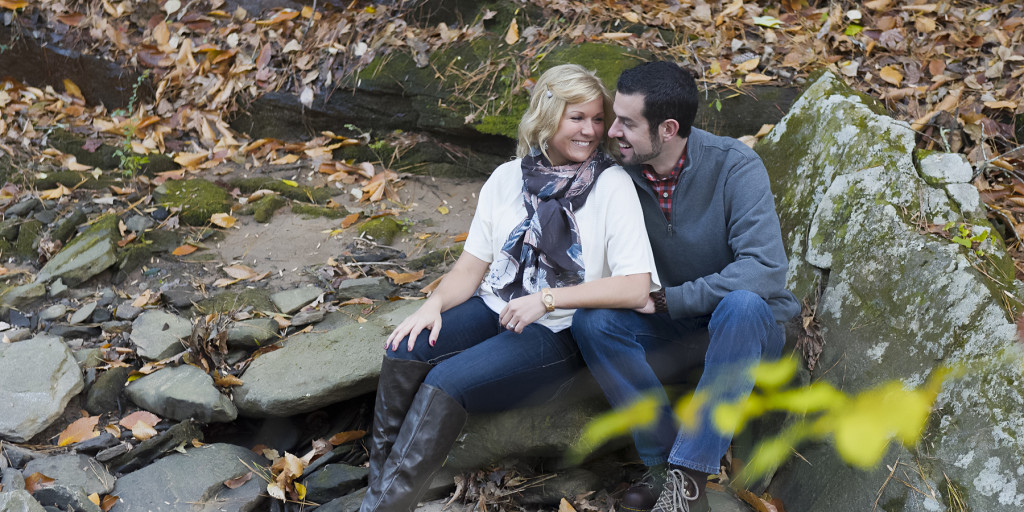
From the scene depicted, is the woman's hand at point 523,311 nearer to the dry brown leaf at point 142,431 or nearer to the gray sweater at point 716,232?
the gray sweater at point 716,232

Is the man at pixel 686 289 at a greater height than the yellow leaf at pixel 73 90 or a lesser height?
greater

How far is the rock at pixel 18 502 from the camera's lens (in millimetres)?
2568

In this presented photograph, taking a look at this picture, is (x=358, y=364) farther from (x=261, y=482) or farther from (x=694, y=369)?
(x=694, y=369)

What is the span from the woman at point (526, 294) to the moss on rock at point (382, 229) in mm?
1606

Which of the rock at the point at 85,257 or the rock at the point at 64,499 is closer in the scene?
the rock at the point at 64,499

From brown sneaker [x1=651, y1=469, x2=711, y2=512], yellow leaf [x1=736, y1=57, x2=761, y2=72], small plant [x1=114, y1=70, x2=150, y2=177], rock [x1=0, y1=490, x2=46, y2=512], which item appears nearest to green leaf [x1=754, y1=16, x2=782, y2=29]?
yellow leaf [x1=736, y1=57, x2=761, y2=72]

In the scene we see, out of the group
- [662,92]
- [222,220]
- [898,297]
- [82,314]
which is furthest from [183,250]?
[898,297]

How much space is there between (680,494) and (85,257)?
145 inches

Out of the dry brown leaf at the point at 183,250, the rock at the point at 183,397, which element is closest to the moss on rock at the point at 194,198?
the dry brown leaf at the point at 183,250

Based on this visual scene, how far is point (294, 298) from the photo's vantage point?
160 inches

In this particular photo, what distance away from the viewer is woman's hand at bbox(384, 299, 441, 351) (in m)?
2.88

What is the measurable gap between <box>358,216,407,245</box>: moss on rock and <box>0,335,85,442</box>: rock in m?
1.71

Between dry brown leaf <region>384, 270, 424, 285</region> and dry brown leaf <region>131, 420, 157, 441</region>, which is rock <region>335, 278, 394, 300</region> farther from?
dry brown leaf <region>131, 420, 157, 441</region>

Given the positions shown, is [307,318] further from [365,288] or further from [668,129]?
[668,129]
